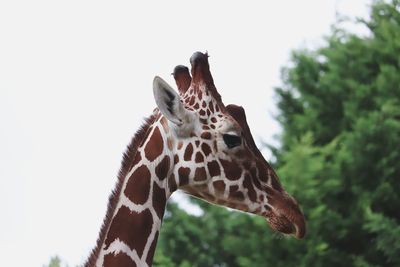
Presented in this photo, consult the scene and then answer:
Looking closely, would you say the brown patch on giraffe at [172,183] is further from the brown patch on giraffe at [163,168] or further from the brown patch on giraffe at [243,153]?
the brown patch on giraffe at [243,153]

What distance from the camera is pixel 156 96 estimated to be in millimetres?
5203

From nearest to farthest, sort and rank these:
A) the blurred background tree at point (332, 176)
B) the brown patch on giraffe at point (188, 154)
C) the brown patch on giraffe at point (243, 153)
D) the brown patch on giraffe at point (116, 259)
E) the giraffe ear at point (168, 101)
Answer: the brown patch on giraffe at point (116, 259)
the giraffe ear at point (168, 101)
the brown patch on giraffe at point (188, 154)
the brown patch on giraffe at point (243, 153)
the blurred background tree at point (332, 176)

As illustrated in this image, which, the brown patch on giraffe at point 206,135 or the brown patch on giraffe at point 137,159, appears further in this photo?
the brown patch on giraffe at point 206,135

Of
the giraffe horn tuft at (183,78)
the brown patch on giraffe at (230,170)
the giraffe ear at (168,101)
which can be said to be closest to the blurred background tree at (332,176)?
the giraffe horn tuft at (183,78)

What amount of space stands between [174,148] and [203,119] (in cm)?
A: 22

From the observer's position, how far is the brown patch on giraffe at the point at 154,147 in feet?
17.4

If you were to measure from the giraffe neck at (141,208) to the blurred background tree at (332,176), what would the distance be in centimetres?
748

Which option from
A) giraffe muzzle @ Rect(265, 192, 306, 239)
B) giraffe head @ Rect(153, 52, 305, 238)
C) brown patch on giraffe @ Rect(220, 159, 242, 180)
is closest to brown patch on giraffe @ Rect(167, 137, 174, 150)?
giraffe head @ Rect(153, 52, 305, 238)

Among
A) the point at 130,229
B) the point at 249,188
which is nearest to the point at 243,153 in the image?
the point at 249,188

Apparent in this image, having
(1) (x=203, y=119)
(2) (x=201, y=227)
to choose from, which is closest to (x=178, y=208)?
(2) (x=201, y=227)

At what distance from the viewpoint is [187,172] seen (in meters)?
5.35

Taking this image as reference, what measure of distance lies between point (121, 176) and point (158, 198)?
195mm

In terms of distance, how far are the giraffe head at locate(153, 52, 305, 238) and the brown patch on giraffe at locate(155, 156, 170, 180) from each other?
0.03 m

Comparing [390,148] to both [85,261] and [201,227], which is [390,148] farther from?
[85,261]
